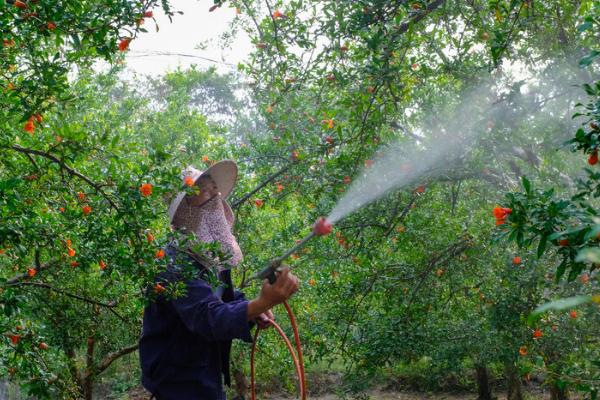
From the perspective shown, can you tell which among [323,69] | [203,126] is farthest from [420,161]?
[203,126]

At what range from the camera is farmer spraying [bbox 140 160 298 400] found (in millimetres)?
2354

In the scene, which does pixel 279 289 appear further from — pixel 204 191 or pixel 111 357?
pixel 111 357

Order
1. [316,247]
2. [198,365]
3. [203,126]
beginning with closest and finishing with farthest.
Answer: [198,365] → [316,247] → [203,126]

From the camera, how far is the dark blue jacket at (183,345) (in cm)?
243

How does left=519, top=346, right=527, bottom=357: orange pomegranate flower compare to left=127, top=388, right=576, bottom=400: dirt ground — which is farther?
left=127, top=388, right=576, bottom=400: dirt ground

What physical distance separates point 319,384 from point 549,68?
713 cm

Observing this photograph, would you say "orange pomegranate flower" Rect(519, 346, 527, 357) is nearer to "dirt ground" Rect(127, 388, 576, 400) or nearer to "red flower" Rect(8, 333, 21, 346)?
"red flower" Rect(8, 333, 21, 346)

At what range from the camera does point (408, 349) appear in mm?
4863

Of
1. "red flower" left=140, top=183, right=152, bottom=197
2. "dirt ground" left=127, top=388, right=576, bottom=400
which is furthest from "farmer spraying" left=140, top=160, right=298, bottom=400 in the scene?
"dirt ground" left=127, top=388, right=576, bottom=400

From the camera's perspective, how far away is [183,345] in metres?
2.56

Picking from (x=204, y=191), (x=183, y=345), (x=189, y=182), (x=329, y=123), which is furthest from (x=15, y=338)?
(x=329, y=123)

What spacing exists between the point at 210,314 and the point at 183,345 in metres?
0.27

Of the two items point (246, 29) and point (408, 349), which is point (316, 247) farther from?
point (246, 29)

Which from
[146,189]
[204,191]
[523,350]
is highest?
[204,191]
